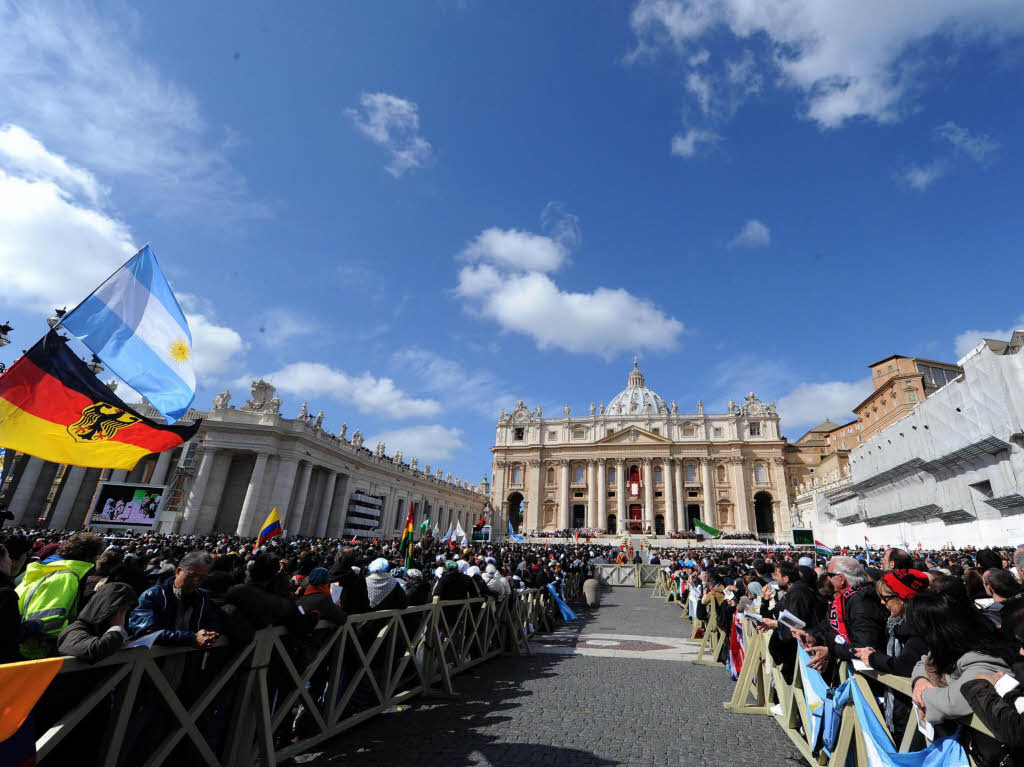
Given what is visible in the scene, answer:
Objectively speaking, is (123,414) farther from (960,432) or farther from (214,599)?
(960,432)

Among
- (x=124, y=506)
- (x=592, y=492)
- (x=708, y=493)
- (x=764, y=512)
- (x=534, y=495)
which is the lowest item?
(x=124, y=506)

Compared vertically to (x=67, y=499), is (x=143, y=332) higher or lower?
higher

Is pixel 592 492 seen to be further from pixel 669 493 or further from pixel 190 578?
pixel 190 578

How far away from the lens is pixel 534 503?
7131 centimetres

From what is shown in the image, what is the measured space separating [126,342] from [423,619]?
18.3 feet

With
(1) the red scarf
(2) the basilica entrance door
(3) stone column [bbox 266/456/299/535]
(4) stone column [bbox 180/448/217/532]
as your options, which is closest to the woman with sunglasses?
(1) the red scarf

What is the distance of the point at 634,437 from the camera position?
232ft

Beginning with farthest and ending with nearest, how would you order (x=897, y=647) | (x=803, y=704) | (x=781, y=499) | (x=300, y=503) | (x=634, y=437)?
(x=634, y=437) → (x=781, y=499) → (x=300, y=503) → (x=803, y=704) → (x=897, y=647)

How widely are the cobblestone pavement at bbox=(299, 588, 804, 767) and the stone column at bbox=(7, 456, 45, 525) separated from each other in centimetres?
3479

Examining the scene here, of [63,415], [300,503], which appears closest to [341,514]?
[300,503]

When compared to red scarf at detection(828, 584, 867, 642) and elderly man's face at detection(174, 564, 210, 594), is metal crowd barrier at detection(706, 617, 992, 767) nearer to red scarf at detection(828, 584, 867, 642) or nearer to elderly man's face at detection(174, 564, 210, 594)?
red scarf at detection(828, 584, 867, 642)

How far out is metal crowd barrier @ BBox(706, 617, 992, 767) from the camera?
11.5 feet

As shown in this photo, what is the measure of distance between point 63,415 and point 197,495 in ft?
98.5

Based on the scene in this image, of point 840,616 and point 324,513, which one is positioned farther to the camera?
point 324,513
